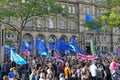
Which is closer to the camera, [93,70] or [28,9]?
[93,70]

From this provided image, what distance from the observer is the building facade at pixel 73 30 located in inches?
2832

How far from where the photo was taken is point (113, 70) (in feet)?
74.8

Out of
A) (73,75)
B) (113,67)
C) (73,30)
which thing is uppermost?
(73,75)

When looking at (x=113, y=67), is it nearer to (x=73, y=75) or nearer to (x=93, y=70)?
Result: (x=93, y=70)

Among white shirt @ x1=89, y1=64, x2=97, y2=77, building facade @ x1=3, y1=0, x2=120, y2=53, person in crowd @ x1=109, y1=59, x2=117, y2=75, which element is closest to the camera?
white shirt @ x1=89, y1=64, x2=97, y2=77

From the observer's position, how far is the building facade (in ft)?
236

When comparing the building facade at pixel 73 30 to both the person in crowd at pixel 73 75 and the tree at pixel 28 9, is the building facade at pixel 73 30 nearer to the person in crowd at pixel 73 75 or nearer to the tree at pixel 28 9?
the tree at pixel 28 9

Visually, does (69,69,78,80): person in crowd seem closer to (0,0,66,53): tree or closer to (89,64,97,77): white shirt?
(89,64,97,77): white shirt

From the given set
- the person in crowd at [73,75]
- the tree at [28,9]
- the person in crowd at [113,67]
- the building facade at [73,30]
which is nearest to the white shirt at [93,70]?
the person in crowd at [113,67]

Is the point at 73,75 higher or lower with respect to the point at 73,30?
higher

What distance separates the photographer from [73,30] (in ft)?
261

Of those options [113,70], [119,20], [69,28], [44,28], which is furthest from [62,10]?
[69,28]

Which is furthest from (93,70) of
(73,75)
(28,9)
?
(28,9)

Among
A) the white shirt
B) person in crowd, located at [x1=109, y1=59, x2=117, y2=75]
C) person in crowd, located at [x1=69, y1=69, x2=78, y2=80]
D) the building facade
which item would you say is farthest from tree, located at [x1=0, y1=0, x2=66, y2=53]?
the building facade
